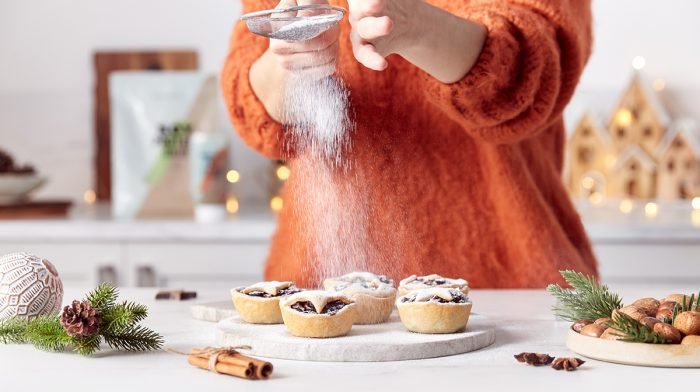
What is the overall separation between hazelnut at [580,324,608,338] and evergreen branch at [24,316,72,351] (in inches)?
19.0

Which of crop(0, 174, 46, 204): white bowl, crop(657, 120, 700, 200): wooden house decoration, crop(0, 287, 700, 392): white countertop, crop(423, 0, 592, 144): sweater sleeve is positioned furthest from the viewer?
crop(657, 120, 700, 200): wooden house decoration

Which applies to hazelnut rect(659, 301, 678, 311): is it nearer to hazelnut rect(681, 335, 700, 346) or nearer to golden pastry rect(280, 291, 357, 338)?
hazelnut rect(681, 335, 700, 346)

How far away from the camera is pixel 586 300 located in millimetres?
1008

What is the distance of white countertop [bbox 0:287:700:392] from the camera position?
0.83m

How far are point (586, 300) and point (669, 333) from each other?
139 millimetres

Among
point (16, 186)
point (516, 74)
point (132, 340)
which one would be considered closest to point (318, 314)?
point (132, 340)

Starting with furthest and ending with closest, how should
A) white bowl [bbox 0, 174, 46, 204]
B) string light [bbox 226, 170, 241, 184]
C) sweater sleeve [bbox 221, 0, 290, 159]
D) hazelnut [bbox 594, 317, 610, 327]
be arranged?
string light [bbox 226, 170, 241, 184] < white bowl [bbox 0, 174, 46, 204] < sweater sleeve [bbox 221, 0, 290, 159] < hazelnut [bbox 594, 317, 610, 327]

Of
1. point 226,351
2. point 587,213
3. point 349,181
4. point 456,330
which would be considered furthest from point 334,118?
point 587,213

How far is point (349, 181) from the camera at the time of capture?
149 cm

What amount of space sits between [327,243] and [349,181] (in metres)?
0.10

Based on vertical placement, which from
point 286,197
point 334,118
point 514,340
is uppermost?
point 334,118

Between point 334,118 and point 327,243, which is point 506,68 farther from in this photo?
point 327,243

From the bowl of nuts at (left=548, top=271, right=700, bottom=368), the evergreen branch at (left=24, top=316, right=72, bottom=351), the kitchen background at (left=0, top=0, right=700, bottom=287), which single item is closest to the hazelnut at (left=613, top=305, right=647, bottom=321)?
the bowl of nuts at (left=548, top=271, right=700, bottom=368)

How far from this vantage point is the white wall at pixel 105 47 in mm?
2840
